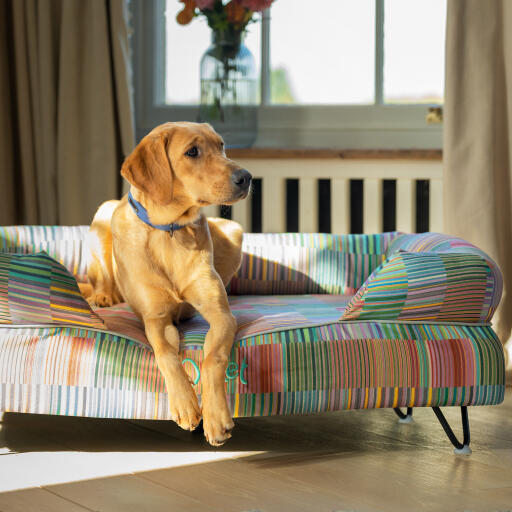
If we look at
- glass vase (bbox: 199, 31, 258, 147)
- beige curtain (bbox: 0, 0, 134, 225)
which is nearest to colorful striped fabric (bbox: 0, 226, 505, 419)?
beige curtain (bbox: 0, 0, 134, 225)

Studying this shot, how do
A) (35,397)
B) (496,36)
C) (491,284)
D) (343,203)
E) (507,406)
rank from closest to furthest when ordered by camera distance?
(35,397) < (491,284) < (507,406) < (496,36) < (343,203)

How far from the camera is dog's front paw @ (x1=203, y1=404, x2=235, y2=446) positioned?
163 cm

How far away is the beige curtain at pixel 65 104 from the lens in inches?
126

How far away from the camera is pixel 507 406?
2.48m

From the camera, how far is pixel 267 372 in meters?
1.79

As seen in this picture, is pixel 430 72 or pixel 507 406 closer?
pixel 507 406

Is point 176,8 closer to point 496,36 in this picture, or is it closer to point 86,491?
point 496,36

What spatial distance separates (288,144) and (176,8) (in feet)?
2.86

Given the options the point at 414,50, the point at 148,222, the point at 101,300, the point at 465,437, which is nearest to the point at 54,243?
the point at 101,300

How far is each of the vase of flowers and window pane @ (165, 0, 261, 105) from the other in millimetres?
263

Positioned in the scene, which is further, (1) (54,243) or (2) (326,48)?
(2) (326,48)

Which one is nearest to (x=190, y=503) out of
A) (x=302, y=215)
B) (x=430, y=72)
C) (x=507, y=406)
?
(x=507, y=406)

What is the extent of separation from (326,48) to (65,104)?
4.11 ft

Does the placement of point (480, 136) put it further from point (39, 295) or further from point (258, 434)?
point (39, 295)
